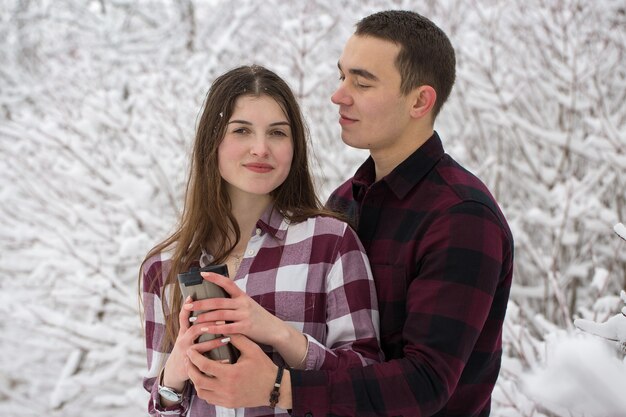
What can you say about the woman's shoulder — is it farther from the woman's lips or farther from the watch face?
the watch face

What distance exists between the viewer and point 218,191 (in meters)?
1.78

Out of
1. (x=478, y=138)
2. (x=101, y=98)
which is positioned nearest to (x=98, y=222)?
(x=101, y=98)

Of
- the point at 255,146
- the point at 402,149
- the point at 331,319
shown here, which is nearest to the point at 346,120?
the point at 402,149

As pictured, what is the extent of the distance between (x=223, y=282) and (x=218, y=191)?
504mm

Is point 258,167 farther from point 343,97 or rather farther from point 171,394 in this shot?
point 171,394

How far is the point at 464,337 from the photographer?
4.72 feet

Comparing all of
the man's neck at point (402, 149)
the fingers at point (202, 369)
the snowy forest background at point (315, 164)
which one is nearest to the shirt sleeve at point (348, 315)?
the fingers at point (202, 369)

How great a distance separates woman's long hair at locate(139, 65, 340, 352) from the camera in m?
1.73

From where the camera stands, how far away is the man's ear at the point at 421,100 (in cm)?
181

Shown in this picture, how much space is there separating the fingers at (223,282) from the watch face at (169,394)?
392 millimetres

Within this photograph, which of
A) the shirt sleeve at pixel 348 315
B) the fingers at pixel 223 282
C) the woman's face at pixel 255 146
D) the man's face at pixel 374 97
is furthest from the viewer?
the man's face at pixel 374 97

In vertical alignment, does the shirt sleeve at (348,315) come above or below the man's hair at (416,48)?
below

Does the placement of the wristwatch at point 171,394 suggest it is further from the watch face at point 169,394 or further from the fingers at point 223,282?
the fingers at point 223,282

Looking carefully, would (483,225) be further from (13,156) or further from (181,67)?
(181,67)
